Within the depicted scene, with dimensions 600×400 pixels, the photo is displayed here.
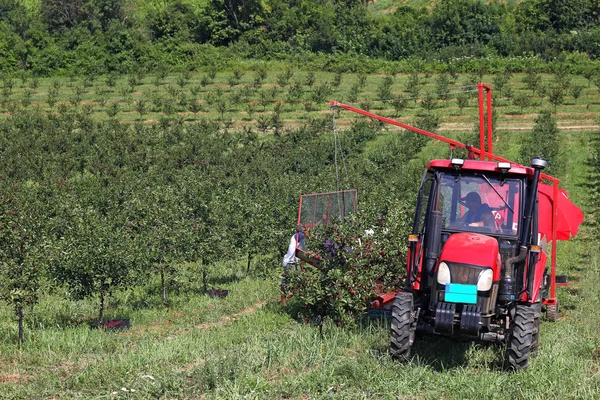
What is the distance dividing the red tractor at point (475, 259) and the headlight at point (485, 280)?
1 centimetres

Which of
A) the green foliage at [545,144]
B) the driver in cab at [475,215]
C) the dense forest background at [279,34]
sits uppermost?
the dense forest background at [279,34]

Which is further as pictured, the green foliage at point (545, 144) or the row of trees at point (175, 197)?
the green foliage at point (545, 144)

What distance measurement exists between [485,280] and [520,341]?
942mm

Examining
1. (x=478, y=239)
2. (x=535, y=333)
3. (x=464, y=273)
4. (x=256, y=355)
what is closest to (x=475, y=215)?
(x=478, y=239)

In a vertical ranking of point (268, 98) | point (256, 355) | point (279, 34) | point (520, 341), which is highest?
point (279, 34)

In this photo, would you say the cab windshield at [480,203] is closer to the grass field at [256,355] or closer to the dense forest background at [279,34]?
the grass field at [256,355]

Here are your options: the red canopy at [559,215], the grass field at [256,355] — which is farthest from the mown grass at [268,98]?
the red canopy at [559,215]

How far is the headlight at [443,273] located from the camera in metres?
10.1

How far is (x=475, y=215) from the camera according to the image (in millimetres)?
10953

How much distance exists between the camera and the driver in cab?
10.9 meters

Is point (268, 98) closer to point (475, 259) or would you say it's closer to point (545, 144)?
point (545, 144)

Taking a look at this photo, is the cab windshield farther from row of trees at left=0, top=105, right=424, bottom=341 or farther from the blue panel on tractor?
row of trees at left=0, top=105, right=424, bottom=341

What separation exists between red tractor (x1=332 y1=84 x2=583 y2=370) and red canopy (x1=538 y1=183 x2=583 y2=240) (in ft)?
11.0

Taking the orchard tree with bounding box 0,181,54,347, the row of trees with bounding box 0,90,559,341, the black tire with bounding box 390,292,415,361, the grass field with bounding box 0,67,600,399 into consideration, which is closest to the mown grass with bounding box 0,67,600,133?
the row of trees with bounding box 0,90,559,341
